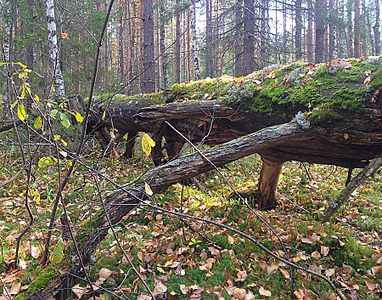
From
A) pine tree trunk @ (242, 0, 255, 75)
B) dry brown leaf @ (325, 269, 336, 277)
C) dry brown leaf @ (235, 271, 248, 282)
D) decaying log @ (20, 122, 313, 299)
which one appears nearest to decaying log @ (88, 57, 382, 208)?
decaying log @ (20, 122, 313, 299)

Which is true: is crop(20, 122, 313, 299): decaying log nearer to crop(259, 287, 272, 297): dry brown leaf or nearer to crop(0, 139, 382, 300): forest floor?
crop(0, 139, 382, 300): forest floor

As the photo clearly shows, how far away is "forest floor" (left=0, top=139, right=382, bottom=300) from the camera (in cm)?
285

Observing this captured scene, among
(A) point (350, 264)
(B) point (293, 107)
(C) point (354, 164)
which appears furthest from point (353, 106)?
(A) point (350, 264)

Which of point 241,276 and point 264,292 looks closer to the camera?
point 264,292

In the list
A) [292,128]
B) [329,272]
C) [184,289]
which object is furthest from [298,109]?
[184,289]

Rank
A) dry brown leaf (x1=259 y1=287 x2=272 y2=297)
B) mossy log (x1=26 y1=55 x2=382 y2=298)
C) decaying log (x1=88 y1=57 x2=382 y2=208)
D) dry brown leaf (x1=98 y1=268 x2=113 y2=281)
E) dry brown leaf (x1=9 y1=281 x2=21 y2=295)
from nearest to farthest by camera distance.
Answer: dry brown leaf (x1=9 y1=281 x2=21 y2=295) < dry brown leaf (x1=259 y1=287 x2=272 y2=297) < mossy log (x1=26 y1=55 x2=382 y2=298) < dry brown leaf (x1=98 y1=268 x2=113 y2=281) < decaying log (x1=88 y1=57 x2=382 y2=208)

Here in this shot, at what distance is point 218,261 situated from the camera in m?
3.43

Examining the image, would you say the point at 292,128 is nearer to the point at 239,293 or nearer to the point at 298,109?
the point at 298,109

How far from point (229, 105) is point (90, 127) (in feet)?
18.6

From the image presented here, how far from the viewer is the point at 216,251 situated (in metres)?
3.61

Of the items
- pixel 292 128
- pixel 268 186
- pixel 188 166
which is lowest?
pixel 268 186

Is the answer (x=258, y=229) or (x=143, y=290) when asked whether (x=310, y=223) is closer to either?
(x=258, y=229)

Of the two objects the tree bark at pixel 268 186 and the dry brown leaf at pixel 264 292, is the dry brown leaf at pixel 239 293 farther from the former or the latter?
the tree bark at pixel 268 186

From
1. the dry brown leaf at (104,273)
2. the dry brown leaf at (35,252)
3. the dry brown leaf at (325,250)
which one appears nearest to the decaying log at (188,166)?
the dry brown leaf at (104,273)
